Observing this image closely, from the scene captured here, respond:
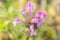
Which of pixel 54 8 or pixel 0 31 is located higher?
pixel 54 8

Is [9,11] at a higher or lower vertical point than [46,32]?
higher

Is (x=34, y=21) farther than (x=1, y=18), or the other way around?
(x=1, y=18)

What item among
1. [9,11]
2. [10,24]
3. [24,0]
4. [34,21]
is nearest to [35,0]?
[24,0]

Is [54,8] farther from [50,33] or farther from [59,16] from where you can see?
[50,33]

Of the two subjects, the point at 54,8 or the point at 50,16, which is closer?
the point at 50,16

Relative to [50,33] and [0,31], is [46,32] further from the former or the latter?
[0,31]

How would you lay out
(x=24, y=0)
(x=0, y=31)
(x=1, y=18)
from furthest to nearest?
1. (x=24, y=0)
2. (x=1, y=18)
3. (x=0, y=31)

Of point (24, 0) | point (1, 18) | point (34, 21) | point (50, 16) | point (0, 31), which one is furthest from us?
point (24, 0)

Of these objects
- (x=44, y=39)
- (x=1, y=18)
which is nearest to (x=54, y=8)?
(x=44, y=39)

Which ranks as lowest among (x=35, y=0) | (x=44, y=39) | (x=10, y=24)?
(x=44, y=39)
